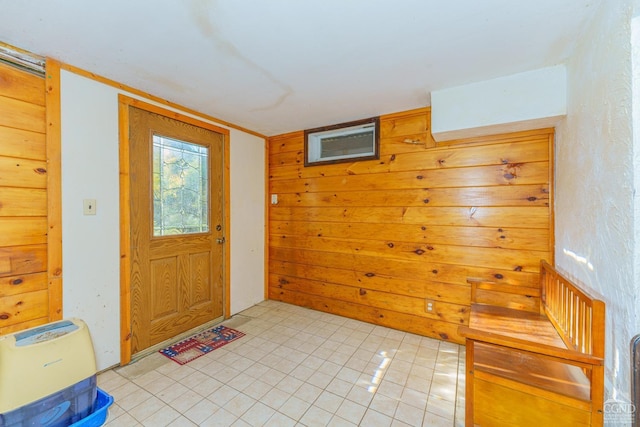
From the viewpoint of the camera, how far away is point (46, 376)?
1.29 m

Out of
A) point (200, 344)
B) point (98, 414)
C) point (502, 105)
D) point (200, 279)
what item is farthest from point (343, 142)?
point (98, 414)

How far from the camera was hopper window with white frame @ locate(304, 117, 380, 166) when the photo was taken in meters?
2.82

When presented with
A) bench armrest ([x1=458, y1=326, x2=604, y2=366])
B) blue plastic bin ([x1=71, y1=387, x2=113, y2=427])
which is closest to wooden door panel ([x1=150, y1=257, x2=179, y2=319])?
blue plastic bin ([x1=71, y1=387, x2=113, y2=427])

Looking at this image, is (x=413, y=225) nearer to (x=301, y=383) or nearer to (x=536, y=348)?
(x=536, y=348)

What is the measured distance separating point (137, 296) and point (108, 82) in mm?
1643

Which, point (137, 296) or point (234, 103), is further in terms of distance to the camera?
point (234, 103)

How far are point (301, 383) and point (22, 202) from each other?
210 cm

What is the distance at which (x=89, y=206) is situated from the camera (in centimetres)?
189

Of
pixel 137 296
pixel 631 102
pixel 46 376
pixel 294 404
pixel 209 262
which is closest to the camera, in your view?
pixel 631 102

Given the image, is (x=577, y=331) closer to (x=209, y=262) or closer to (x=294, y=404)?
(x=294, y=404)

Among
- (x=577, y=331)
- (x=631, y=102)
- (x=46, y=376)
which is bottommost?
(x=46, y=376)

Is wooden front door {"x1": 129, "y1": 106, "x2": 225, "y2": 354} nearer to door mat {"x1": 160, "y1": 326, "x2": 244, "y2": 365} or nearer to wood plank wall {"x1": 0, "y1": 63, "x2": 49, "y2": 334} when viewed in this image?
door mat {"x1": 160, "y1": 326, "x2": 244, "y2": 365}

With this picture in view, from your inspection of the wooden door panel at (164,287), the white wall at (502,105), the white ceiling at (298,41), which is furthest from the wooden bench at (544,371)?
the wooden door panel at (164,287)

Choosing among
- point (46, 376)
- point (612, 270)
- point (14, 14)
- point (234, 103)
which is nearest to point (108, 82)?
point (14, 14)
